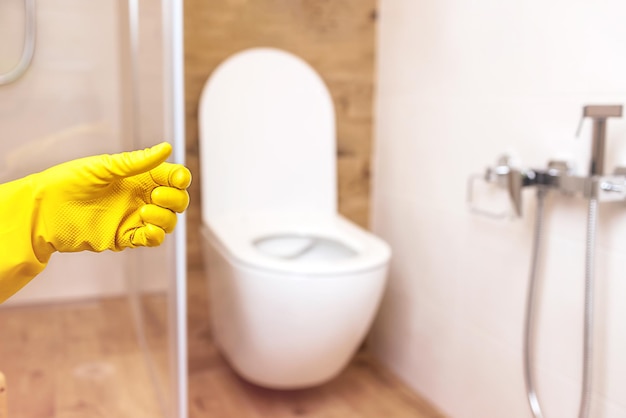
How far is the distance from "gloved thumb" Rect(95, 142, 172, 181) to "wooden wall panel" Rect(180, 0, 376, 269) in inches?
38.6

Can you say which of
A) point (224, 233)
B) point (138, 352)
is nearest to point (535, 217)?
point (224, 233)

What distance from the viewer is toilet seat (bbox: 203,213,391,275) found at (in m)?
1.33

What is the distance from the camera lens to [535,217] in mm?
1275

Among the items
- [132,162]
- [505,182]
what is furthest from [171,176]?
[505,182]

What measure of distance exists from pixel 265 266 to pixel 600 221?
68cm

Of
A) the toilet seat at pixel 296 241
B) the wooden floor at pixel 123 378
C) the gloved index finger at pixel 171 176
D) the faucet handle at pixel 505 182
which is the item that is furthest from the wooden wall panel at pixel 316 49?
the gloved index finger at pixel 171 176

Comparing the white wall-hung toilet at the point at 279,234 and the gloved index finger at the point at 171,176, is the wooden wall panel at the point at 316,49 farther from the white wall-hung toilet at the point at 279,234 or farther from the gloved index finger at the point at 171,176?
the gloved index finger at the point at 171,176

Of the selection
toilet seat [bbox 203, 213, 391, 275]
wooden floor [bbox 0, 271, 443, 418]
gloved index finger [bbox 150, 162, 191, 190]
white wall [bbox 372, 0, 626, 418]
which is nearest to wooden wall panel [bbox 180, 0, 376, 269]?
white wall [bbox 372, 0, 626, 418]

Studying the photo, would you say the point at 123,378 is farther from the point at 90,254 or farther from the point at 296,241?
the point at 296,241

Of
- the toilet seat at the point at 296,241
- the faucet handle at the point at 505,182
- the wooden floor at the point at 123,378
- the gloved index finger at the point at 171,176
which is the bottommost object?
the wooden floor at the point at 123,378

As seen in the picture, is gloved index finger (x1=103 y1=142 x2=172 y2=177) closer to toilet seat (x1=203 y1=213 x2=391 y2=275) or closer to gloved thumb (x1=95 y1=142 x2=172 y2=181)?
gloved thumb (x1=95 y1=142 x2=172 y2=181)

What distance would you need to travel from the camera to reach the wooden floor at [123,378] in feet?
4.44

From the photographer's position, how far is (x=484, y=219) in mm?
1429

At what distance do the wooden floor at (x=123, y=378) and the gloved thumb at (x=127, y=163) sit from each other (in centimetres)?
72
